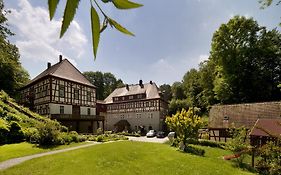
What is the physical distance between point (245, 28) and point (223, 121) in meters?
16.7

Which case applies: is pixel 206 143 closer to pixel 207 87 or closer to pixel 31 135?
pixel 31 135

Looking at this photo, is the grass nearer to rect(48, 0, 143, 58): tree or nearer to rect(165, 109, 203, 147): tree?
rect(165, 109, 203, 147): tree

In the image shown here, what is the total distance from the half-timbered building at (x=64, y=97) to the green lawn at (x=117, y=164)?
17.6m

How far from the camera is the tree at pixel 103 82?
77231 mm

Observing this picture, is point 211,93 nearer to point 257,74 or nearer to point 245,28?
point 257,74

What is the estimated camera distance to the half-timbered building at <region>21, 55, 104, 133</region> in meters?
33.5

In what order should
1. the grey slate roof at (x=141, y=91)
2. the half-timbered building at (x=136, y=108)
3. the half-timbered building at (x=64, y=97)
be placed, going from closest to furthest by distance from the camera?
the half-timbered building at (x=64, y=97) < the half-timbered building at (x=136, y=108) < the grey slate roof at (x=141, y=91)

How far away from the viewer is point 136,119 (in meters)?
51.9

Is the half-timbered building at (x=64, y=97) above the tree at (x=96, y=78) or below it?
below

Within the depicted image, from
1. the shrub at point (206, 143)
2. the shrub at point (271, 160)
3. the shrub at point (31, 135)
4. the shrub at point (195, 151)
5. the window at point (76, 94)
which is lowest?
the shrub at point (206, 143)

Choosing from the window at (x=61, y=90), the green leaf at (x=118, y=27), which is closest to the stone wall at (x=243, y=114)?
the window at (x=61, y=90)

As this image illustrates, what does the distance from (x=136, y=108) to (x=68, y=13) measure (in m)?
52.0

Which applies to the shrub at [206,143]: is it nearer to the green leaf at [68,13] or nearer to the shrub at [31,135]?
the shrub at [31,135]

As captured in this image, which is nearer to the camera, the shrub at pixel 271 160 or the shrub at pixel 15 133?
the shrub at pixel 271 160
